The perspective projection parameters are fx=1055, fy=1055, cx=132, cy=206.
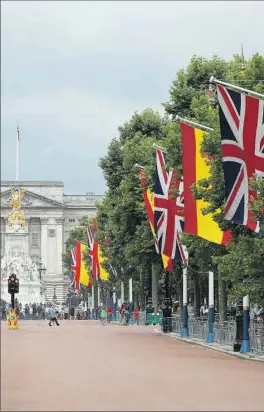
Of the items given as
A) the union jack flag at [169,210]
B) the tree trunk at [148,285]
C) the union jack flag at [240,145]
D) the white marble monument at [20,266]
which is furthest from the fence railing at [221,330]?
the white marble monument at [20,266]

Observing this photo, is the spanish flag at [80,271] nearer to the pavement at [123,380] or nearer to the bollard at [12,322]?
the bollard at [12,322]

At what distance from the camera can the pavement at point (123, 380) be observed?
42.7 feet

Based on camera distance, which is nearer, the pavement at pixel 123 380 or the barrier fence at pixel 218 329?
the pavement at pixel 123 380

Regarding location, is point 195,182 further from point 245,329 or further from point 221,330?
point 221,330

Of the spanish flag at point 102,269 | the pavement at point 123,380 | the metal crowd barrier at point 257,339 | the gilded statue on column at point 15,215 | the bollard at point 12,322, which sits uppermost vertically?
the gilded statue on column at point 15,215

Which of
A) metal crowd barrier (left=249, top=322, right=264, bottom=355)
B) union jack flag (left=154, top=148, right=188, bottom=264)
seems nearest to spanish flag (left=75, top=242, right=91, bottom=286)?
union jack flag (left=154, top=148, right=188, bottom=264)

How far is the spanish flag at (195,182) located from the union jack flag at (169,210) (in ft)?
13.5

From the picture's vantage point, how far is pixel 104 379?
2220cm

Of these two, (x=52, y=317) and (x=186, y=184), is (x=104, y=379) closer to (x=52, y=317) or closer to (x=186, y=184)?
(x=186, y=184)

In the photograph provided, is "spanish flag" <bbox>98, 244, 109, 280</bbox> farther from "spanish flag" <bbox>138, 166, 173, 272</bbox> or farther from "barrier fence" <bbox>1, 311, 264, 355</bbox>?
"spanish flag" <bbox>138, 166, 173, 272</bbox>

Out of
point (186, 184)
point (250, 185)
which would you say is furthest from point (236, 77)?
point (250, 185)

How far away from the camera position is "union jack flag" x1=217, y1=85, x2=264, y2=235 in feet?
84.5

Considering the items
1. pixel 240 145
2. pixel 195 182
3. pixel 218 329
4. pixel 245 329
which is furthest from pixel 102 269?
pixel 240 145

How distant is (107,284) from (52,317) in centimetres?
2822
